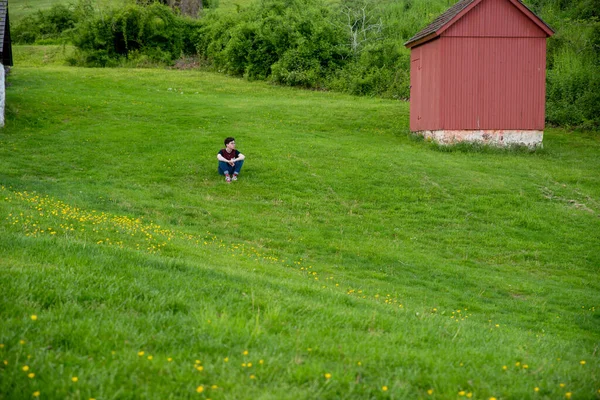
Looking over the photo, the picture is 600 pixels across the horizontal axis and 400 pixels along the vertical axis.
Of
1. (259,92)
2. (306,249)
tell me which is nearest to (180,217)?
(306,249)

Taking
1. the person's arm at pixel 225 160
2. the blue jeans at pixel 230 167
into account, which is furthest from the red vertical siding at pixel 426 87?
the person's arm at pixel 225 160

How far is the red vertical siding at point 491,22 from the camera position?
88.4 feet

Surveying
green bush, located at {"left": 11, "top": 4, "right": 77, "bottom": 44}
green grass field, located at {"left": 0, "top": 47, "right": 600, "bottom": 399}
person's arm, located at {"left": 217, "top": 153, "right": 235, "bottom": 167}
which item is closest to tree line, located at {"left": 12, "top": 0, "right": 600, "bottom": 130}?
green bush, located at {"left": 11, "top": 4, "right": 77, "bottom": 44}

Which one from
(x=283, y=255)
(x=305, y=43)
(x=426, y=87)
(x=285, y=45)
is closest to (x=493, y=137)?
(x=426, y=87)

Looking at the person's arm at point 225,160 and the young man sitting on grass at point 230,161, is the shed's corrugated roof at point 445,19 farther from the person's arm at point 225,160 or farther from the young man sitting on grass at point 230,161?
the person's arm at point 225,160

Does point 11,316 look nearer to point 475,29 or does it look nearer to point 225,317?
point 225,317

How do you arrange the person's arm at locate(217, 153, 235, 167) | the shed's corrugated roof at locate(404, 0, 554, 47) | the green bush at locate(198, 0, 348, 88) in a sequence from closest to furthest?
the person's arm at locate(217, 153, 235, 167), the shed's corrugated roof at locate(404, 0, 554, 47), the green bush at locate(198, 0, 348, 88)

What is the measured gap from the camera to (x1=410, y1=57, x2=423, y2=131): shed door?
28.9m

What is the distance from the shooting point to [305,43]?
42.0 metres

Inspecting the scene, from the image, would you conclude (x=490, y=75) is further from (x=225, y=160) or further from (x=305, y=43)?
(x=305, y=43)

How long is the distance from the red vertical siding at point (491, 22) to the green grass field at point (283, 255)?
4937 mm

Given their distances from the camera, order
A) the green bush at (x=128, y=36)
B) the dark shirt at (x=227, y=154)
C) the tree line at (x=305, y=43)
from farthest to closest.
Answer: the green bush at (x=128, y=36)
the tree line at (x=305, y=43)
the dark shirt at (x=227, y=154)

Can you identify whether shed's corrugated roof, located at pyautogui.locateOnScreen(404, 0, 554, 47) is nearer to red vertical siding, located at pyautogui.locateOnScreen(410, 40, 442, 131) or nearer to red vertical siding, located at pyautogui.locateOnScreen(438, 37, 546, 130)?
red vertical siding, located at pyautogui.locateOnScreen(410, 40, 442, 131)

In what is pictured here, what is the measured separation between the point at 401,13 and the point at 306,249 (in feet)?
144
